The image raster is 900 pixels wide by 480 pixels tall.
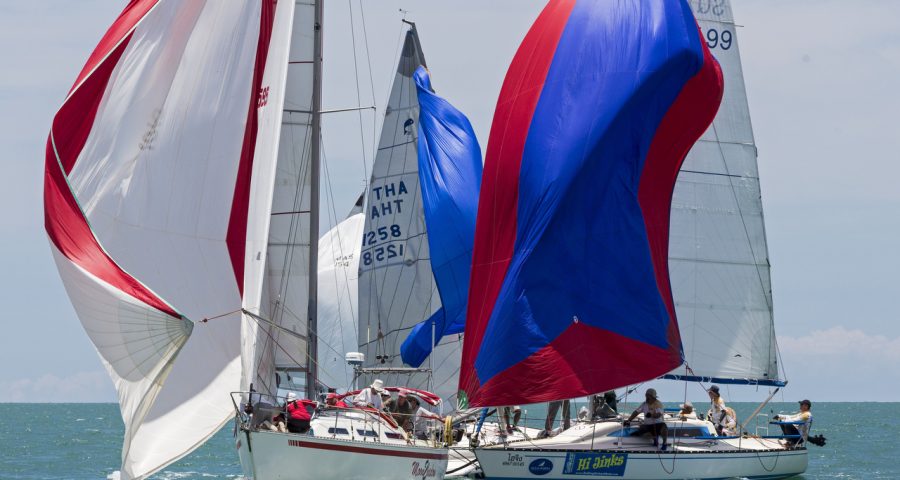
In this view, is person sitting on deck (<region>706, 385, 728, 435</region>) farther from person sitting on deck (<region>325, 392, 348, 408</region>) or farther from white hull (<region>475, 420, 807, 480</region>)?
person sitting on deck (<region>325, 392, 348, 408</region>)

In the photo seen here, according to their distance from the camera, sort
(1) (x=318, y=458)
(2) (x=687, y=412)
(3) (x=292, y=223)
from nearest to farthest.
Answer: (1) (x=318, y=458)
(3) (x=292, y=223)
(2) (x=687, y=412)

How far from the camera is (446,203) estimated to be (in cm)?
2991

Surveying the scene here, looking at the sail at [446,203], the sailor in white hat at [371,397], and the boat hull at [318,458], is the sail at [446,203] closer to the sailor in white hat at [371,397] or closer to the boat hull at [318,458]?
the sailor in white hat at [371,397]

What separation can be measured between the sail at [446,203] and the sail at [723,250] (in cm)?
428

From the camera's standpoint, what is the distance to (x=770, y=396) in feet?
93.1

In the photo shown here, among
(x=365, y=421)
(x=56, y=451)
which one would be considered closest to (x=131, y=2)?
(x=365, y=421)

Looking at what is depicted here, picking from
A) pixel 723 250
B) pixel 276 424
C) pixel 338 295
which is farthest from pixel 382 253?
pixel 276 424

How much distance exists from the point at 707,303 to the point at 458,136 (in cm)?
644

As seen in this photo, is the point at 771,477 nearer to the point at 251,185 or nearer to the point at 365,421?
the point at 365,421

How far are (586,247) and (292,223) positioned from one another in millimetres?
4771

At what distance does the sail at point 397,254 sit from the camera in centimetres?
3086

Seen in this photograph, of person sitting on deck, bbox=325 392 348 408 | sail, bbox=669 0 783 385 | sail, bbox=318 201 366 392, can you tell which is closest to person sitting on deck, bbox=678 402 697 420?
sail, bbox=669 0 783 385

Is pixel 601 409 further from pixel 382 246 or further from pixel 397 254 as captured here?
pixel 382 246

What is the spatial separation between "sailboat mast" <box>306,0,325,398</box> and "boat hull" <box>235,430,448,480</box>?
2494 mm
